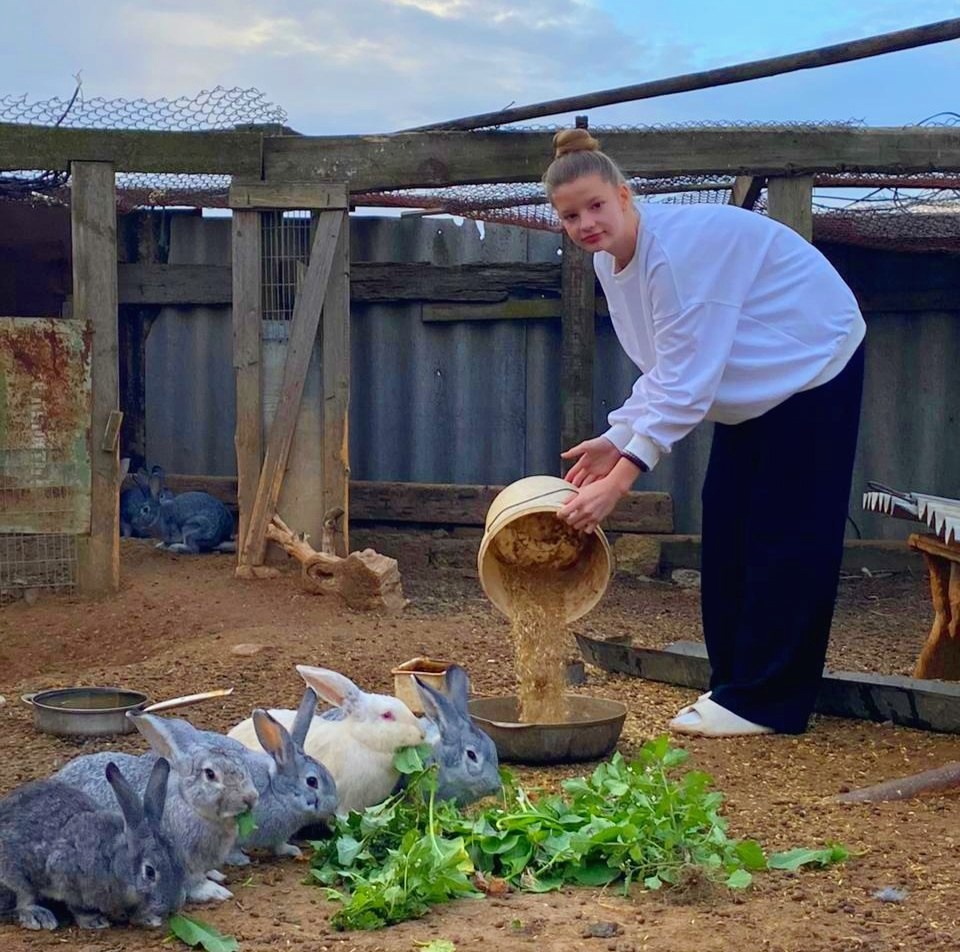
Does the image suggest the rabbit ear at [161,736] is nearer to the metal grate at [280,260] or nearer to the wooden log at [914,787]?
the wooden log at [914,787]

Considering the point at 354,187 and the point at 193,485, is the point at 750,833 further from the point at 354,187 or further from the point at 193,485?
the point at 193,485

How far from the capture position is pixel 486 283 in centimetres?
866

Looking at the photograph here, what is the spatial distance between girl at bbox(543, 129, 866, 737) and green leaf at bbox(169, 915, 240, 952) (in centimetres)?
164

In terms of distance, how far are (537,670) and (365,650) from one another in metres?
1.56

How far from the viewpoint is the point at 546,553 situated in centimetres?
439

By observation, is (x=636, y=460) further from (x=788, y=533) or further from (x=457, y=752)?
(x=457, y=752)

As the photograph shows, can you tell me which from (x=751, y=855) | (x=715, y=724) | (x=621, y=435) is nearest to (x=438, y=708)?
(x=751, y=855)

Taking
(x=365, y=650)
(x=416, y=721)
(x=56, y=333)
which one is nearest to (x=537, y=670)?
(x=416, y=721)

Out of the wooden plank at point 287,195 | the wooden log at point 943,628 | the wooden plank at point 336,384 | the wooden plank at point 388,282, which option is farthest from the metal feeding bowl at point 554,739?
the wooden plank at point 388,282

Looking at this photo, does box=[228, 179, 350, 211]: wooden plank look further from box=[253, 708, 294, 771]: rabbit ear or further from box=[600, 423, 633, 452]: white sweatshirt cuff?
box=[253, 708, 294, 771]: rabbit ear

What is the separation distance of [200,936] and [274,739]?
0.62 m

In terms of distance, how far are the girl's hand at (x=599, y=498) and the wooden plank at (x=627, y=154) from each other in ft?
11.4

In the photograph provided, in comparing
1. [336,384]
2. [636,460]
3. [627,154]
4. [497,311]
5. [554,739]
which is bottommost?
[554,739]

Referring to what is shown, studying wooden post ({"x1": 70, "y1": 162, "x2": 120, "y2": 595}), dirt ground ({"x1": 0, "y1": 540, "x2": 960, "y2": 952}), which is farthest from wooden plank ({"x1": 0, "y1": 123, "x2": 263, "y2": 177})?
dirt ground ({"x1": 0, "y1": 540, "x2": 960, "y2": 952})
